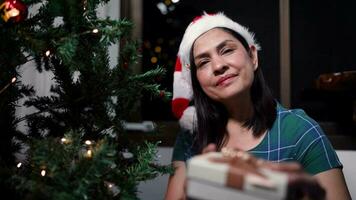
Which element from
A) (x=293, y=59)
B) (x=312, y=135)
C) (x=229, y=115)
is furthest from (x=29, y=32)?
(x=293, y=59)

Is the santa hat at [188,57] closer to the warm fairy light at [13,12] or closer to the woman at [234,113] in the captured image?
the woman at [234,113]

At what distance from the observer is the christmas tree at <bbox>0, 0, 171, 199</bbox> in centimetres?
66

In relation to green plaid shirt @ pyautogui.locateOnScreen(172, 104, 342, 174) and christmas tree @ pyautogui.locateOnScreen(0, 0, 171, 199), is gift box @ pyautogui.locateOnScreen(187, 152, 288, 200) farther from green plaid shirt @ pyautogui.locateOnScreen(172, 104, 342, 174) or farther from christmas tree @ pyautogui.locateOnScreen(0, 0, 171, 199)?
green plaid shirt @ pyautogui.locateOnScreen(172, 104, 342, 174)

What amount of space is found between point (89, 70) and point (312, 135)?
64cm

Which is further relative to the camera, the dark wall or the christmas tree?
the dark wall

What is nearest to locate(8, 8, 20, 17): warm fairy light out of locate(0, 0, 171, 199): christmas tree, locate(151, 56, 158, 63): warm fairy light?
locate(0, 0, 171, 199): christmas tree

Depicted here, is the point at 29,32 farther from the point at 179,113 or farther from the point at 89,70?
the point at 179,113

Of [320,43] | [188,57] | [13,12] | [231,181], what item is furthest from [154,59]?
[231,181]

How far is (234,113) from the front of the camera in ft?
3.88

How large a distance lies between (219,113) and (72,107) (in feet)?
1.65

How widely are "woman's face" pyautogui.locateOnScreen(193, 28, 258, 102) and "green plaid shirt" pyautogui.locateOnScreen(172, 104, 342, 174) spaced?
153 mm

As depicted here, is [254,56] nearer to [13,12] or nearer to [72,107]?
[72,107]

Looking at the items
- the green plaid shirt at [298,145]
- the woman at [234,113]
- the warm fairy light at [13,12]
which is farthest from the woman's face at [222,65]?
the warm fairy light at [13,12]

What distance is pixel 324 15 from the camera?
172 centimetres
